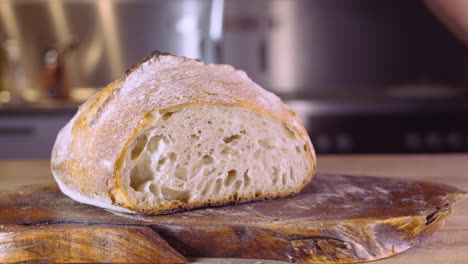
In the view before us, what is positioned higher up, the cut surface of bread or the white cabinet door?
the cut surface of bread

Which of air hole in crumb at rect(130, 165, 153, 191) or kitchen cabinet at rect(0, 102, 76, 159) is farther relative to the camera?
kitchen cabinet at rect(0, 102, 76, 159)

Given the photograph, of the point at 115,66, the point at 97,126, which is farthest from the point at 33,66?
the point at 97,126

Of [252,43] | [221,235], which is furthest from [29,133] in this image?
[221,235]

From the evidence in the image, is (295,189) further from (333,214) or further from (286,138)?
(333,214)

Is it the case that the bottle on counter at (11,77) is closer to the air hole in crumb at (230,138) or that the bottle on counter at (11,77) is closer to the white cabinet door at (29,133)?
the white cabinet door at (29,133)

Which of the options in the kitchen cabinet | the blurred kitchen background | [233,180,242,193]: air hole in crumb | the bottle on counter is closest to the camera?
[233,180,242,193]: air hole in crumb

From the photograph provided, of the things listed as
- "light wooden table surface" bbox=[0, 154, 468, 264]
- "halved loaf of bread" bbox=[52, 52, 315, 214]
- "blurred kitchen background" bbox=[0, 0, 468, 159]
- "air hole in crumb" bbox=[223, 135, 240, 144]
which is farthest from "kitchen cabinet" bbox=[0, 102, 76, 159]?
"air hole in crumb" bbox=[223, 135, 240, 144]

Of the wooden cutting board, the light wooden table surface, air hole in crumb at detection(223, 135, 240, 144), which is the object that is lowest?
the light wooden table surface

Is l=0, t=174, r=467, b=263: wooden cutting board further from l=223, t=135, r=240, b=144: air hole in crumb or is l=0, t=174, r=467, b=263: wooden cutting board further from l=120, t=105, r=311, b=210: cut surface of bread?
l=223, t=135, r=240, b=144: air hole in crumb
